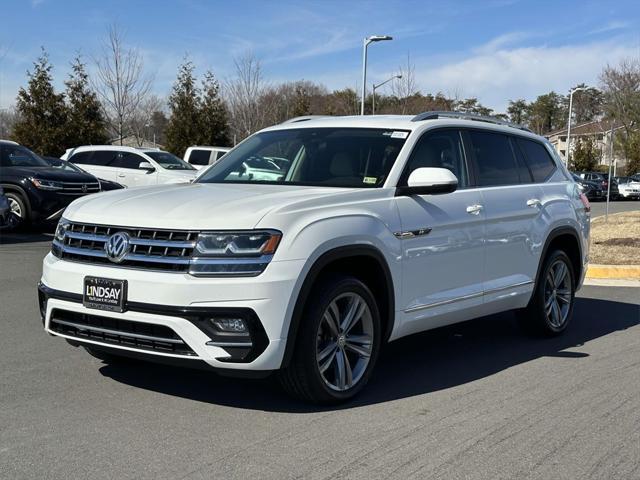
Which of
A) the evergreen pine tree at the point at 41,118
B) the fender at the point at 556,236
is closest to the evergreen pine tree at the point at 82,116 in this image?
the evergreen pine tree at the point at 41,118

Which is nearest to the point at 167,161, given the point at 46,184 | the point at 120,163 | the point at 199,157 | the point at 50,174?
the point at 120,163

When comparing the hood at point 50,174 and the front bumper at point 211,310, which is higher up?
the hood at point 50,174

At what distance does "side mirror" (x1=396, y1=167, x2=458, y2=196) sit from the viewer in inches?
200

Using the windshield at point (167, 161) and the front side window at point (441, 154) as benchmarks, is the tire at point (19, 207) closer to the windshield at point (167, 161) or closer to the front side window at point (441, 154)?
the windshield at point (167, 161)

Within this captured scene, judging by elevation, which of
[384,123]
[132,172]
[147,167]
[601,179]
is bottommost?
[601,179]

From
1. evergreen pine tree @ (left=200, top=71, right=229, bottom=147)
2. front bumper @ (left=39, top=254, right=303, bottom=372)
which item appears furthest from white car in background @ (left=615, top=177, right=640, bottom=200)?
front bumper @ (left=39, top=254, right=303, bottom=372)

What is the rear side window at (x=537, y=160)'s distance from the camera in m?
6.90

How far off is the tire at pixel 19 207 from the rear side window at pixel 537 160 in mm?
10470

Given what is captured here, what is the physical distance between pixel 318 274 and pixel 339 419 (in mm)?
861

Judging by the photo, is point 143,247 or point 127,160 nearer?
point 143,247

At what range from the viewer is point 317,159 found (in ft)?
18.2

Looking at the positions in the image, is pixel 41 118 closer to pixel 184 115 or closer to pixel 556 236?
pixel 184 115

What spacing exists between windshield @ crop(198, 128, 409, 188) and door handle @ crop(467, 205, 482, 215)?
0.73 metres

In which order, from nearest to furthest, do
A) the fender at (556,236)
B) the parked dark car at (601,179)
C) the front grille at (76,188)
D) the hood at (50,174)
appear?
the fender at (556,236) < the hood at (50,174) < the front grille at (76,188) < the parked dark car at (601,179)
